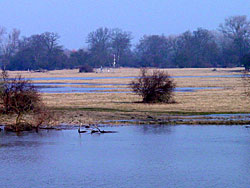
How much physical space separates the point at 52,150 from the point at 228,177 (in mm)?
6461

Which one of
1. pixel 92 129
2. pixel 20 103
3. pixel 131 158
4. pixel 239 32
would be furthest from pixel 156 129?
pixel 239 32

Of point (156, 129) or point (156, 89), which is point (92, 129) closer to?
point (156, 129)

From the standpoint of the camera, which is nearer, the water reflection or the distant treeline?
the water reflection

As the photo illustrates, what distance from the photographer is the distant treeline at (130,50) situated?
112812mm

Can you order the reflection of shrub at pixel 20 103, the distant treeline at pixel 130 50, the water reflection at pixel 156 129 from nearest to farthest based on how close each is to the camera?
the water reflection at pixel 156 129, the reflection of shrub at pixel 20 103, the distant treeline at pixel 130 50

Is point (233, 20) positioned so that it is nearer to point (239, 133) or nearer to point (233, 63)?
point (233, 63)

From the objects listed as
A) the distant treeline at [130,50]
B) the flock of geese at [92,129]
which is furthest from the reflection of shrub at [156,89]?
the distant treeline at [130,50]

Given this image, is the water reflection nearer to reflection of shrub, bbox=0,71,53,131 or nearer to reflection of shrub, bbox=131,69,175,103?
reflection of shrub, bbox=0,71,53,131

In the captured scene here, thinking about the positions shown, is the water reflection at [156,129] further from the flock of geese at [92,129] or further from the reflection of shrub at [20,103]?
the reflection of shrub at [20,103]

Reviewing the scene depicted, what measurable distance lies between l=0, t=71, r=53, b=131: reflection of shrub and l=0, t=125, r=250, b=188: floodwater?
1193 millimetres

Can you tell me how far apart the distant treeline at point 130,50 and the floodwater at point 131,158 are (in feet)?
273

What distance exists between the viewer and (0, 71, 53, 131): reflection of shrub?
22.2 m

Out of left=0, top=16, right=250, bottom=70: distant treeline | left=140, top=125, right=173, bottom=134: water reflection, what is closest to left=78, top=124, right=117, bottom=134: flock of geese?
left=140, top=125, right=173, bottom=134: water reflection

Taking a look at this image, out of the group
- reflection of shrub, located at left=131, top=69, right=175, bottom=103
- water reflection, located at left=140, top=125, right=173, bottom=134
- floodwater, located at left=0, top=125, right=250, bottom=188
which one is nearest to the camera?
floodwater, located at left=0, top=125, right=250, bottom=188
